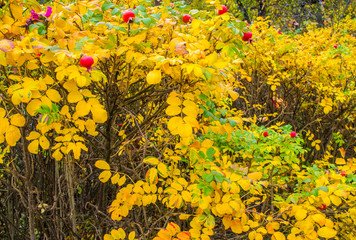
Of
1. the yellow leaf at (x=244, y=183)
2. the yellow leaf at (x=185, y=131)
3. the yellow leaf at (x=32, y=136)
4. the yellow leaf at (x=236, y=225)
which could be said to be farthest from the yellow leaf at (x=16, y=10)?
the yellow leaf at (x=236, y=225)

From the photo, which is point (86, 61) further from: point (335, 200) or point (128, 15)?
point (335, 200)

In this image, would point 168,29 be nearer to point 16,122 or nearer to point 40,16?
point 40,16

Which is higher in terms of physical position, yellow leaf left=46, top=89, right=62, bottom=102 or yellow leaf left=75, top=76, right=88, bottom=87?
yellow leaf left=75, top=76, right=88, bottom=87

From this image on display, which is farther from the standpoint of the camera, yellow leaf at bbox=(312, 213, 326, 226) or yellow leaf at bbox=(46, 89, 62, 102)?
yellow leaf at bbox=(312, 213, 326, 226)

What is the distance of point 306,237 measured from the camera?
129 cm

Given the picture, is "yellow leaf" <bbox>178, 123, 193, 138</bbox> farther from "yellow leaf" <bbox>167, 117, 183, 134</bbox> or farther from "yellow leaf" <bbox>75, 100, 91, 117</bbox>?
"yellow leaf" <bbox>75, 100, 91, 117</bbox>

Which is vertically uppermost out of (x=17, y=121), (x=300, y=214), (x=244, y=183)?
(x=17, y=121)

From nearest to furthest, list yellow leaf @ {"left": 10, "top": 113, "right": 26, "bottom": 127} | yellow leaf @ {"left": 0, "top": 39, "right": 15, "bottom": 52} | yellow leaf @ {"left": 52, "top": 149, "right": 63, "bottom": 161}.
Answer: yellow leaf @ {"left": 0, "top": 39, "right": 15, "bottom": 52} → yellow leaf @ {"left": 10, "top": 113, "right": 26, "bottom": 127} → yellow leaf @ {"left": 52, "top": 149, "right": 63, "bottom": 161}

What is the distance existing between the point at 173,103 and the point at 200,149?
29cm

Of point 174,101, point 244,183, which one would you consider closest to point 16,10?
point 174,101

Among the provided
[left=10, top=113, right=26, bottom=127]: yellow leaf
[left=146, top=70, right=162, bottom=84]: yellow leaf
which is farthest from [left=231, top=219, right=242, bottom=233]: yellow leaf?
[left=10, top=113, right=26, bottom=127]: yellow leaf

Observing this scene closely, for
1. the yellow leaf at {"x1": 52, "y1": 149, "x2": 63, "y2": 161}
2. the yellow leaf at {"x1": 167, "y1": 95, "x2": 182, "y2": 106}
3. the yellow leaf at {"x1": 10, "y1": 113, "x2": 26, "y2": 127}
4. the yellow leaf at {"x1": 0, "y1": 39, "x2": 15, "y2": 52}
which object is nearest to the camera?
the yellow leaf at {"x1": 0, "y1": 39, "x2": 15, "y2": 52}

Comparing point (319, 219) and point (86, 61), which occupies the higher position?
point (86, 61)

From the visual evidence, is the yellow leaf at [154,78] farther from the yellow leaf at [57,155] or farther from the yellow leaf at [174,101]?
the yellow leaf at [57,155]
